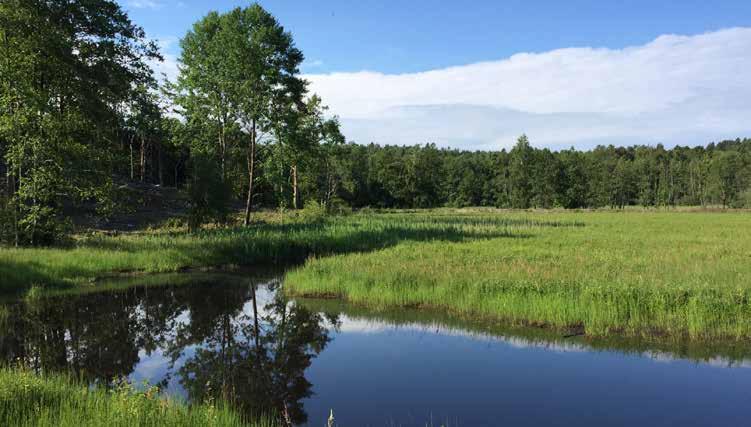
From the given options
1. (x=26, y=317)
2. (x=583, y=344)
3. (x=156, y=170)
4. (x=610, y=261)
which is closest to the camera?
(x=583, y=344)

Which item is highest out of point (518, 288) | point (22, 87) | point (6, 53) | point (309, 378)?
point (6, 53)

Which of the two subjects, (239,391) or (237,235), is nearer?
(239,391)

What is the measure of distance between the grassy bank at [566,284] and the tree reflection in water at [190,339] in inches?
104

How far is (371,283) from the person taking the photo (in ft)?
54.9

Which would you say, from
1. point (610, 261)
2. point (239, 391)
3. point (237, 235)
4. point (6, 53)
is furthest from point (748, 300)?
point (6, 53)

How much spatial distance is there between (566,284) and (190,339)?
33.4 ft

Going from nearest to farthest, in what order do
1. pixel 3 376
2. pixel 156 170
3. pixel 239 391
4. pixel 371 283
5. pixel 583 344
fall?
pixel 3 376
pixel 239 391
pixel 583 344
pixel 371 283
pixel 156 170

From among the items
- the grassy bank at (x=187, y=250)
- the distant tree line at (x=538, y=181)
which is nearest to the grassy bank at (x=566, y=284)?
Result: the grassy bank at (x=187, y=250)

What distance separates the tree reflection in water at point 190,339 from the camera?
354 inches

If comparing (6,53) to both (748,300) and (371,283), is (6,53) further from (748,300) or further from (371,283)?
(748,300)

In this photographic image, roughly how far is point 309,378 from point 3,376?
191 inches

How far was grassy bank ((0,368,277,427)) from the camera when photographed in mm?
5797

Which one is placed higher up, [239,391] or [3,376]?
[3,376]

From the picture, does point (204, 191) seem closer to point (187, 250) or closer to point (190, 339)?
point (187, 250)
